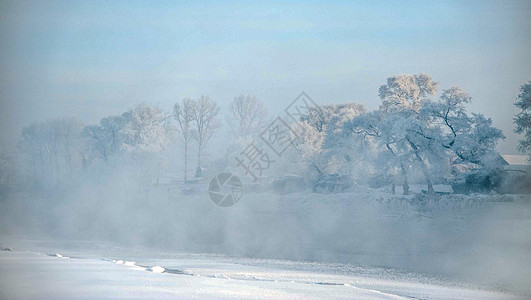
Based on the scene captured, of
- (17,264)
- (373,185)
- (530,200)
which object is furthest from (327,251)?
(373,185)

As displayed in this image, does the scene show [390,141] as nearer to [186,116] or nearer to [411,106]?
[411,106]

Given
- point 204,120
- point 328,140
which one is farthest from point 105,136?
point 328,140

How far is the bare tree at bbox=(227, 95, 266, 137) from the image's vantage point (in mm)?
51031

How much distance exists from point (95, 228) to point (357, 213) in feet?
49.3

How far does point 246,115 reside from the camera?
169ft

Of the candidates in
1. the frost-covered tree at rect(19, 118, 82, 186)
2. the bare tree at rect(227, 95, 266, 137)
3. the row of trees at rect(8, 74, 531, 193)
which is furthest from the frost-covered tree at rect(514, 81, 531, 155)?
the frost-covered tree at rect(19, 118, 82, 186)

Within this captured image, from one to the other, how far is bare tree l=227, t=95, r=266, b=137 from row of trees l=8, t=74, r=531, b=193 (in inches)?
4.7

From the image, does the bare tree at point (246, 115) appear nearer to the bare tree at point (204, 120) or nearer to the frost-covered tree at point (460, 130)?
the bare tree at point (204, 120)

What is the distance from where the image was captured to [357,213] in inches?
1009

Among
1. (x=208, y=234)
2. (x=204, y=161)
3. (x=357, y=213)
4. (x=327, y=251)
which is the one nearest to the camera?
(x=327, y=251)

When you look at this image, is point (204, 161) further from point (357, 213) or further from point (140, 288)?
point (140, 288)

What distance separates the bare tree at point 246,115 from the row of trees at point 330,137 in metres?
0.12

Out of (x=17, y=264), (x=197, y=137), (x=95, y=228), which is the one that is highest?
(x=197, y=137)

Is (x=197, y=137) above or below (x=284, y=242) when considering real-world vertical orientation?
above
